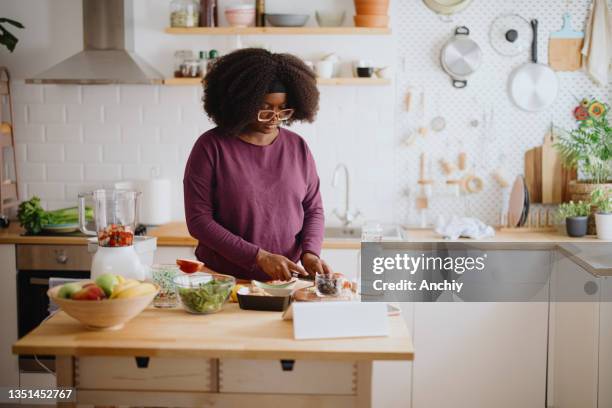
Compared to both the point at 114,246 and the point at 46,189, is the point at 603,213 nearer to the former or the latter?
the point at 114,246

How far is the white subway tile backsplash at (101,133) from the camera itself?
4.50 meters

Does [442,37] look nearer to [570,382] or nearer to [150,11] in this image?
[150,11]

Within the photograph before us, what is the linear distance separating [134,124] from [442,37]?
1829 mm

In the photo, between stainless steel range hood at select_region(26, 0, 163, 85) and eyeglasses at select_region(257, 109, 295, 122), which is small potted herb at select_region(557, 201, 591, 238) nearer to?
eyeglasses at select_region(257, 109, 295, 122)

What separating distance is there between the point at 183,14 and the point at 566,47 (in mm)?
2140

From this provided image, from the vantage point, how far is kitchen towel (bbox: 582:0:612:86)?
4.31 m

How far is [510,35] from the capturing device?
434 cm

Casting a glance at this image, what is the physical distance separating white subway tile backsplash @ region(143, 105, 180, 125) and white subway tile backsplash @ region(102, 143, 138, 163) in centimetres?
18

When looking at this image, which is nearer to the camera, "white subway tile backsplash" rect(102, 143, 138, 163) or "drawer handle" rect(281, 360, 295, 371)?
"drawer handle" rect(281, 360, 295, 371)

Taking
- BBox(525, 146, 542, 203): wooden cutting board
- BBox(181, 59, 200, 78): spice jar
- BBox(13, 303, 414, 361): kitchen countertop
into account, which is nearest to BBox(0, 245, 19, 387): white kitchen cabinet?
BBox(181, 59, 200, 78): spice jar

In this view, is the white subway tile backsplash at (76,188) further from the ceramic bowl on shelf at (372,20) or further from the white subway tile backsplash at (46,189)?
the ceramic bowl on shelf at (372,20)

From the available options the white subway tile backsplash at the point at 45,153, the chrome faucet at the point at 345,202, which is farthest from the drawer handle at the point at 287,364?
the white subway tile backsplash at the point at 45,153

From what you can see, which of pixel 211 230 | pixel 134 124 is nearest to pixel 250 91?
pixel 211 230

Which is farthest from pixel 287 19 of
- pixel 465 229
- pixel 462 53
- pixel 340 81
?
pixel 465 229
